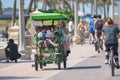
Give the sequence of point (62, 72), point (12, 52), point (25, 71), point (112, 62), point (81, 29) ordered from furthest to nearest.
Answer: point (81, 29), point (12, 52), point (25, 71), point (62, 72), point (112, 62)

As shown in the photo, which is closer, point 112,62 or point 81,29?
point 112,62

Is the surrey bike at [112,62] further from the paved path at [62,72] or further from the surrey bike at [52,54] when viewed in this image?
the surrey bike at [52,54]

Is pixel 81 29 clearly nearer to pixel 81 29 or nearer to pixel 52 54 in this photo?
pixel 81 29

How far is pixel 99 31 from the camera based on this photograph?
28.4 metres

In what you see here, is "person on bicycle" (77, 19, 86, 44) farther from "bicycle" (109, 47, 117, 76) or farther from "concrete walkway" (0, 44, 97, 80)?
"bicycle" (109, 47, 117, 76)

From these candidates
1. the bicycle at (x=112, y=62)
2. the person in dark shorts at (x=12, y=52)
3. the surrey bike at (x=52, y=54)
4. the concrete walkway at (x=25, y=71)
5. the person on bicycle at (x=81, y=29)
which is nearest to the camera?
the bicycle at (x=112, y=62)

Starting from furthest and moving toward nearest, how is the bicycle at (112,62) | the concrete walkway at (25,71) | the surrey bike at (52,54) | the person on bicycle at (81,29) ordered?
the person on bicycle at (81,29)
the surrey bike at (52,54)
the concrete walkway at (25,71)
the bicycle at (112,62)

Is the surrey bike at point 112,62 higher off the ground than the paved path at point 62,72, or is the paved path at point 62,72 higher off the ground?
the surrey bike at point 112,62

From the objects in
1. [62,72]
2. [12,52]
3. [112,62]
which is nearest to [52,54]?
[62,72]

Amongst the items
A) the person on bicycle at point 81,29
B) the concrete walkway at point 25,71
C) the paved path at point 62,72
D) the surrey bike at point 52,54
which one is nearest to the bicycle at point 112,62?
the paved path at point 62,72

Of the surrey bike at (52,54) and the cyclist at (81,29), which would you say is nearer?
the surrey bike at (52,54)

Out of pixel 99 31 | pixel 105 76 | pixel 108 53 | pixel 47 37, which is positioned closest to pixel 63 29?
pixel 47 37

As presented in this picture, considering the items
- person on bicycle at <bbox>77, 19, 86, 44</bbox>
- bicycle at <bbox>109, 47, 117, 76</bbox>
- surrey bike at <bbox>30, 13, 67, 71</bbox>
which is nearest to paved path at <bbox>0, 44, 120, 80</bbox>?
bicycle at <bbox>109, 47, 117, 76</bbox>

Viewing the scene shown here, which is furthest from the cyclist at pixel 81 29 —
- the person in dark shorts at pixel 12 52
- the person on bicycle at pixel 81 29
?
the person in dark shorts at pixel 12 52
